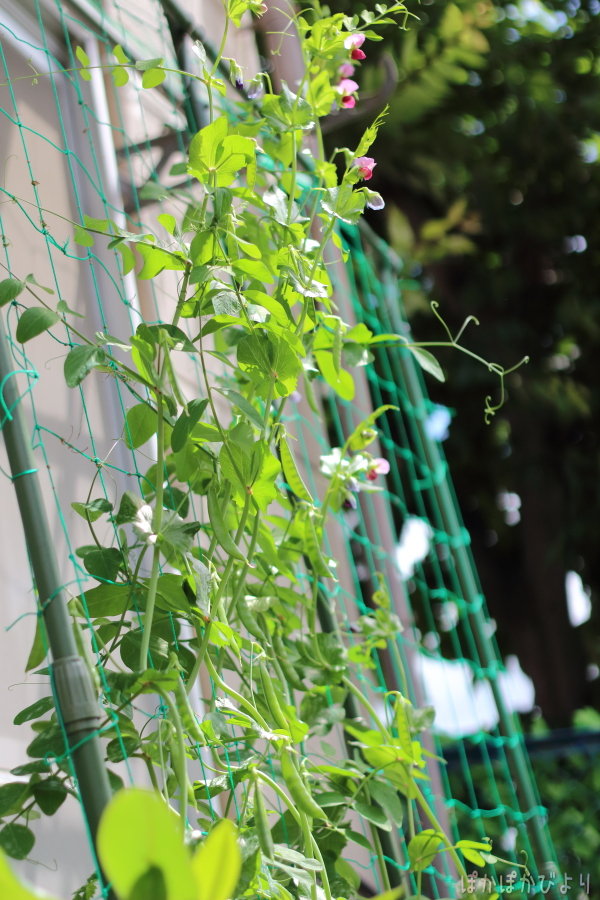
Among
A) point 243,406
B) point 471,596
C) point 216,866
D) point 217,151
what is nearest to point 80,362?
point 243,406

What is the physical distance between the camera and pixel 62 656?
30.0 inches

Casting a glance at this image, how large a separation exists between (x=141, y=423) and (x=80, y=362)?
0.15 meters

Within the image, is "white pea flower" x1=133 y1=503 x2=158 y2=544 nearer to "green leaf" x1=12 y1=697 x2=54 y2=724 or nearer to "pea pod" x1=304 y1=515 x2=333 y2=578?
"green leaf" x1=12 y1=697 x2=54 y2=724

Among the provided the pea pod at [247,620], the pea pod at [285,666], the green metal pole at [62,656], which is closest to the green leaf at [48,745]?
the green metal pole at [62,656]

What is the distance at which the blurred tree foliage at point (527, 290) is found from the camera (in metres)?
4.63

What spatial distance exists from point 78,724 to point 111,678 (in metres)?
0.16

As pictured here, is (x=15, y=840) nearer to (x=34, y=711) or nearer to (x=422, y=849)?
(x=34, y=711)

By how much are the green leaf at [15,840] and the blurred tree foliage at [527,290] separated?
3.69m

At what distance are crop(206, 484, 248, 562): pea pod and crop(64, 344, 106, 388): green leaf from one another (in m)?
0.18

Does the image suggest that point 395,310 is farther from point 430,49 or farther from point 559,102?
point 559,102

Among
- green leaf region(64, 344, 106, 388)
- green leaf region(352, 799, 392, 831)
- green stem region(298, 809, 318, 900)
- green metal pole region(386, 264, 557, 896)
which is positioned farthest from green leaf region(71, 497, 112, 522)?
green metal pole region(386, 264, 557, 896)

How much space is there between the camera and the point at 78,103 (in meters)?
1.63

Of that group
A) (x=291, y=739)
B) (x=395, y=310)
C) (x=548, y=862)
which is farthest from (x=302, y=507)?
(x=395, y=310)

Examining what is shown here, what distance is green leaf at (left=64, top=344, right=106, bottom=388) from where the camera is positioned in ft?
3.16
